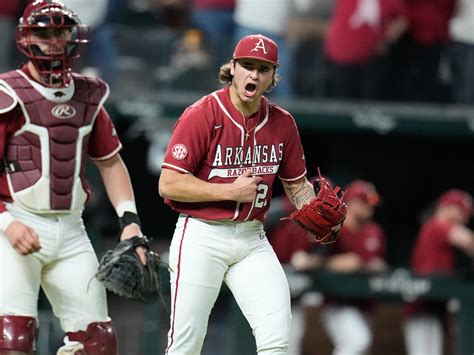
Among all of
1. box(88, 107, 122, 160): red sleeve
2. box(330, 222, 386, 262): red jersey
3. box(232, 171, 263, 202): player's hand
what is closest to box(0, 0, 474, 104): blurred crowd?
box(330, 222, 386, 262): red jersey

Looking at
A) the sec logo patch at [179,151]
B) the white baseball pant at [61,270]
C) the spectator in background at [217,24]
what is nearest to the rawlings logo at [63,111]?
the white baseball pant at [61,270]

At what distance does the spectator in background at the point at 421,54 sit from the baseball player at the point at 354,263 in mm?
1070

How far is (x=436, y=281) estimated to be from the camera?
9484 millimetres

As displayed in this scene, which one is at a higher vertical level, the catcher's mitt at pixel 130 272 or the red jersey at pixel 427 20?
the red jersey at pixel 427 20

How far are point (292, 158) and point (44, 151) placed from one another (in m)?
1.15

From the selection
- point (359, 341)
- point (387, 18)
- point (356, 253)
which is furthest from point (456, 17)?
point (359, 341)

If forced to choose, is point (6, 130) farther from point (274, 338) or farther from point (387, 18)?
point (387, 18)

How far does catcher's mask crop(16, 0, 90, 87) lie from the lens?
5.67 m

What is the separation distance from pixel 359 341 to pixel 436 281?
776 millimetres

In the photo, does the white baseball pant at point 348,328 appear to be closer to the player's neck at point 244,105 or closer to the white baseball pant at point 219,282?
the white baseball pant at point 219,282

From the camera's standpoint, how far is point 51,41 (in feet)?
18.6

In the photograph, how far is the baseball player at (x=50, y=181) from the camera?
5613 mm

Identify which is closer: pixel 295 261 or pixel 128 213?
pixel 128 213

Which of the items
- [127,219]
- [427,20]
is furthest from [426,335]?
[127,219]
